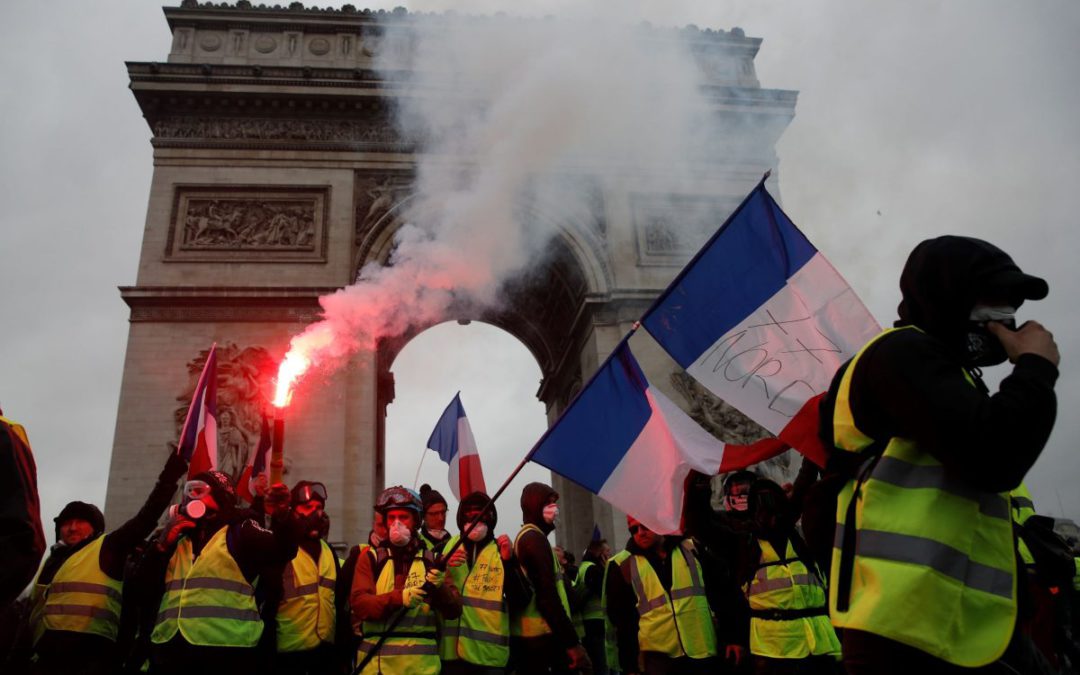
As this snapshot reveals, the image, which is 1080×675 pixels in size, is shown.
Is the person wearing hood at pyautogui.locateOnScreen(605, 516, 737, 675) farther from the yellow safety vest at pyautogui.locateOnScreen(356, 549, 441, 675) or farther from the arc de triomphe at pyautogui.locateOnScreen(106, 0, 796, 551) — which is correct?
the arc de triomphe at pyautogui.locateOnScreen(106, 0, 796, 551)

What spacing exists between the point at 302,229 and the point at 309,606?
11576 millimetres

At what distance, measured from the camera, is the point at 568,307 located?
17.4m

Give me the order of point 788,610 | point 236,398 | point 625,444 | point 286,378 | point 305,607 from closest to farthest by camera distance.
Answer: point 625,444 < point 788,610 < point 305,607 < point 286,378 < point 236,398

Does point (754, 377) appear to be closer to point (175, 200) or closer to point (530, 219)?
point (530, 219)

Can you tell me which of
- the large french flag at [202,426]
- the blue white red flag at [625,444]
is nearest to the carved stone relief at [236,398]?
the large french flag at [202,426]

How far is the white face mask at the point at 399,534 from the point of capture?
4.42 metres

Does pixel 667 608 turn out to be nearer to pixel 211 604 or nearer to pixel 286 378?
pixel 211 604

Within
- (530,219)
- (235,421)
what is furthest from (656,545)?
(530,219)

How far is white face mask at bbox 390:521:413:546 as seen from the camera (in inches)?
174

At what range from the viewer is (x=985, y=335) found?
1.85m

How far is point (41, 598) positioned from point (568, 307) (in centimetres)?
1369

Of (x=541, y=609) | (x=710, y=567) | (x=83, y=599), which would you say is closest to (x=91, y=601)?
(x=83, y=599)

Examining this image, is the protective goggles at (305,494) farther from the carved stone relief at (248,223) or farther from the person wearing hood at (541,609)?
the carved stone relief at (248,223)

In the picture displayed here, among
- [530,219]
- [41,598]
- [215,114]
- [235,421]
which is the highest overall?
[215,114]
